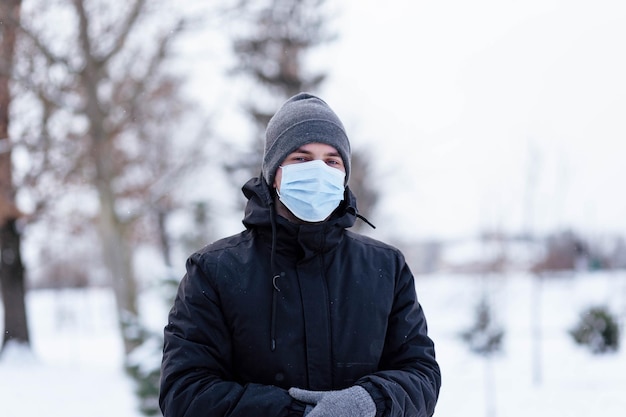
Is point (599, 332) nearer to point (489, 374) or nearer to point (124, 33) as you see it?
point (489, 374)

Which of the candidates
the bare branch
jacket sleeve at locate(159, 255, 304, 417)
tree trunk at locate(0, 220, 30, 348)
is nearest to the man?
jacket sleeve at locate(159, 255, 304, 417)

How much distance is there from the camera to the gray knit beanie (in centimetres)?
210

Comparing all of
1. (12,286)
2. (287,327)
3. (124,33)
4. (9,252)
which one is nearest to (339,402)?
(287,327)

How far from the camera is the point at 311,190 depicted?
2.02 m

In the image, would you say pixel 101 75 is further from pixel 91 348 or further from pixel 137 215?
pixel 91 348

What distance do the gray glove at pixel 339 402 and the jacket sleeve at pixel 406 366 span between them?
0.15 ft

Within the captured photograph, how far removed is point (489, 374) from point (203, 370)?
10.4 metres

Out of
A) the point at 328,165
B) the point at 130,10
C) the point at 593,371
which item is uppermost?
the point at 130,10

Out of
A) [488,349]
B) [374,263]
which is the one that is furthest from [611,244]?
[374,263]

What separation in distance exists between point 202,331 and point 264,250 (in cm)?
31

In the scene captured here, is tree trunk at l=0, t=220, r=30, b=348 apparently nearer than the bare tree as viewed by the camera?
No

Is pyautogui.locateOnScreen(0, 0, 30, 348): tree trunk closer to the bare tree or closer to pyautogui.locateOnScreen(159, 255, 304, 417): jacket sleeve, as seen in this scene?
the bare tree

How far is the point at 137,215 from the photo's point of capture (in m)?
13.4

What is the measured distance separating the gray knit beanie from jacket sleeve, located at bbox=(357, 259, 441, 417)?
0.45 meters
